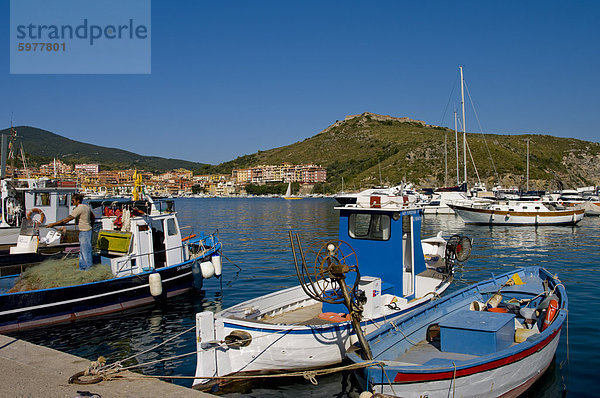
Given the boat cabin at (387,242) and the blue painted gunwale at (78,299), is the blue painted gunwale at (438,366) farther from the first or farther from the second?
the blue painted gunwale at (78,299)

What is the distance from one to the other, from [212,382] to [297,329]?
1.89 metres

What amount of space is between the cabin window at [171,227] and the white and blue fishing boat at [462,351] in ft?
33.7

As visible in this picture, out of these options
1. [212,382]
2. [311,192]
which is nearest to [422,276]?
[212,382]

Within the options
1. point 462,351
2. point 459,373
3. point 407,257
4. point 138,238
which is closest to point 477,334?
point 462,351

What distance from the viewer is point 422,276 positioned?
41.1 feet

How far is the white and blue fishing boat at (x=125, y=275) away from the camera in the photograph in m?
12.8

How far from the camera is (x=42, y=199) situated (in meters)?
21.0

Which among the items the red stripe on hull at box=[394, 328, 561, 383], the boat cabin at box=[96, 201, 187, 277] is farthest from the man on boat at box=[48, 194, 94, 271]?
the red stripe on hull at box=[394, 328, 561, 383]

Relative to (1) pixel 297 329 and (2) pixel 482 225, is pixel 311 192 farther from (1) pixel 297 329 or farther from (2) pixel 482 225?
(1) pixel 297 329

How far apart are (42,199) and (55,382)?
1722cm

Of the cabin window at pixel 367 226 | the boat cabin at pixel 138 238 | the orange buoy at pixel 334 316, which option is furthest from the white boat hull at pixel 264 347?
the boat cabin at pixel 138 238

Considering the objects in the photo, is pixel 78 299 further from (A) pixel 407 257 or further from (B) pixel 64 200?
(A) pixel 407 257

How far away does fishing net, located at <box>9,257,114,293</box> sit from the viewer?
42.8 ft

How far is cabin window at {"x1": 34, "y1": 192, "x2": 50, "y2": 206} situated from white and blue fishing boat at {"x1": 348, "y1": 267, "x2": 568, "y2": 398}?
1901cm
